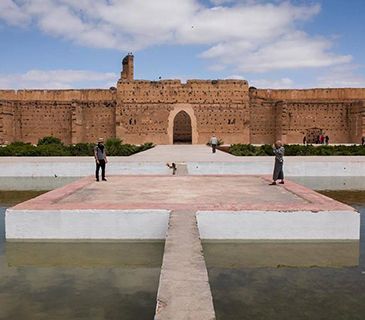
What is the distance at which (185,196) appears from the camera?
6.93 metres

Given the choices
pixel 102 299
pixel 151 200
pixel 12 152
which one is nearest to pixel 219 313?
pixel 102 299

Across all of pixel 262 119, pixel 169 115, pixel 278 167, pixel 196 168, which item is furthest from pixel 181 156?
pixel 262 119

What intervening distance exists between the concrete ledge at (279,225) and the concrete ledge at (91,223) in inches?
22.5

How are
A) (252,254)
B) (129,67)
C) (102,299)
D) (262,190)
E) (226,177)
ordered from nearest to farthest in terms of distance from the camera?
(102,299)
(252,254)
(262,190)
(226,177)
(129,67)

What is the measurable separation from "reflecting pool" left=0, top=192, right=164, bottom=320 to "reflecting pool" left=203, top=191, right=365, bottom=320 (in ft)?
2.17

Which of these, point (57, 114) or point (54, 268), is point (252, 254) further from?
point (57, 114)

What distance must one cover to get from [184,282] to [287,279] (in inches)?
60.1

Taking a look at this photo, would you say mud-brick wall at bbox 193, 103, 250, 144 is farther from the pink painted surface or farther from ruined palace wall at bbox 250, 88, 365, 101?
the pink painted surface

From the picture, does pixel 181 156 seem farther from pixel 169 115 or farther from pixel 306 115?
pixel 306 115

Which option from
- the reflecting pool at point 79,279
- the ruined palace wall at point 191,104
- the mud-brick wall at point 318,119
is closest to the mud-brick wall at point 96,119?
the ruined palace wall at point 191,104

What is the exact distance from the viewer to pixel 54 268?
4.80m

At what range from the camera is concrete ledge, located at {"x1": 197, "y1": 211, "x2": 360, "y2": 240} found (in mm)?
5508

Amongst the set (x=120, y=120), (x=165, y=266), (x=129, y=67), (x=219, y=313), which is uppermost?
(x=129, y=67)

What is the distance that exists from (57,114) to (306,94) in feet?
55.3
